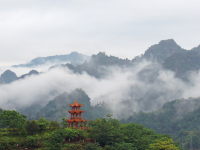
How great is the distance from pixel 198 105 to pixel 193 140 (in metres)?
53.9

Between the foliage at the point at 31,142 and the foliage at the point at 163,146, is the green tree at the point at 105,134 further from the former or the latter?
the foliage at the point at 31,142

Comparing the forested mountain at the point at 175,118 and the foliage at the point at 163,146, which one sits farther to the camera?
the forested mountain at the point at 175,118

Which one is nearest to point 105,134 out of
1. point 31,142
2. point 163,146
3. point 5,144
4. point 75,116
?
point 163,146

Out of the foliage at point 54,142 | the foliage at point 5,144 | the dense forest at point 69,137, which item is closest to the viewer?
the foliage at point 54,142

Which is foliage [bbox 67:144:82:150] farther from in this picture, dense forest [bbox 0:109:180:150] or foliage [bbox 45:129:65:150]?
foliage [bbox 45:129:65:150]

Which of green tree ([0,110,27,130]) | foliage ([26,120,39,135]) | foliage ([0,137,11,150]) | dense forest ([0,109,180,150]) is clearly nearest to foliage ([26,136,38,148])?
dense forest ([0,109,180,150])

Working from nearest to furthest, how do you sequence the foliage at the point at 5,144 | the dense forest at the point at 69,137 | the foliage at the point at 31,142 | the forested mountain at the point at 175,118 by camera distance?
the foliage at the point at 5,144
the dense forest at the point at 69,137
the foliage at the point at 31,142
the forested mountain at the point at 175,118

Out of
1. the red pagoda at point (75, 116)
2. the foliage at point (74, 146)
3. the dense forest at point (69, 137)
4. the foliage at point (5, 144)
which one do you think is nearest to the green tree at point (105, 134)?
the dense forest at point (69, 137)

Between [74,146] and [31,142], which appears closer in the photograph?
[31,142]

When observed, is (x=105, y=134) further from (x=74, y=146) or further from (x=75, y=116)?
(x=75, y=116)

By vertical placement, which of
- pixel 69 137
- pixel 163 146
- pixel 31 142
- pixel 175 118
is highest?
pixel 175 118

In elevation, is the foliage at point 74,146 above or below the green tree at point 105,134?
below

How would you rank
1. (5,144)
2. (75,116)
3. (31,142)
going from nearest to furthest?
(5,144) → (31,142) → (75,116)

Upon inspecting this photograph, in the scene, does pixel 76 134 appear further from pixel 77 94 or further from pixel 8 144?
pixel 77 94
